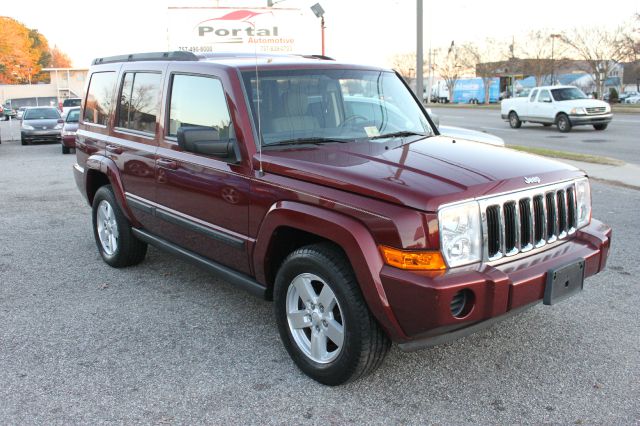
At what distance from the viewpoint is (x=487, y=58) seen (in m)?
60.2

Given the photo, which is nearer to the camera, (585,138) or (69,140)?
(69,140)

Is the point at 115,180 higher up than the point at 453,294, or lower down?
higher up

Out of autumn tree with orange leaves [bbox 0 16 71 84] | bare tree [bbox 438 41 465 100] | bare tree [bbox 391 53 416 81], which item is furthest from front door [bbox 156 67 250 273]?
autumn tree with orange leaves [bbox 0 16 71 84]

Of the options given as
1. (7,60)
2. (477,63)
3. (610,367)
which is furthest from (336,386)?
(7,60)

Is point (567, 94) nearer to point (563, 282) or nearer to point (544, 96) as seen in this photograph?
point (544, 96)

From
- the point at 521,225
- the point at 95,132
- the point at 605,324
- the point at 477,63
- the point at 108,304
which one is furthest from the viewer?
the point at 477,63

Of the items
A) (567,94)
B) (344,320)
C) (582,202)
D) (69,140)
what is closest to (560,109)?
(567,94)

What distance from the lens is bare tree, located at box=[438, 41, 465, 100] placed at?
6456 centimetres

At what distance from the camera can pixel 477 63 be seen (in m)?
61.1

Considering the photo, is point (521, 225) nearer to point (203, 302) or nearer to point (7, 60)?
point (203, 302)

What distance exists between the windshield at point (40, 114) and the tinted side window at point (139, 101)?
19.1 m

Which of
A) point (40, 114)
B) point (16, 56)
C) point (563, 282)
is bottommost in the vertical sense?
point (563, 282)

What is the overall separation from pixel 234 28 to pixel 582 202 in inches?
856

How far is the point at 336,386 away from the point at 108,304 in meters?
2.28
